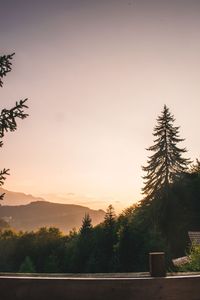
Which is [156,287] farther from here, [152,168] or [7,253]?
[7,253]

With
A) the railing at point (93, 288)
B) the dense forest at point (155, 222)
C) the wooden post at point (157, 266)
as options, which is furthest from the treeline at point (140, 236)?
the railing at point (93, 288)

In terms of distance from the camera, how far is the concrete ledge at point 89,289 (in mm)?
2723

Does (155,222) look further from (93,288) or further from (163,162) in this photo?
(93,288)

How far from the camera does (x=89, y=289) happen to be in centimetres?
273

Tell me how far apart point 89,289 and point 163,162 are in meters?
41.1

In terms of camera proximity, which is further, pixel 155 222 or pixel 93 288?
pixel 155 222

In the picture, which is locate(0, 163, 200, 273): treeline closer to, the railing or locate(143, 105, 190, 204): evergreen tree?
locate(143, 105, 190, 204): evergreen tree

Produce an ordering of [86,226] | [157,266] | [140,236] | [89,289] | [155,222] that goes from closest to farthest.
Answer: [89,289]
[157,266]
[140,236]
[155,222]
[86,226]

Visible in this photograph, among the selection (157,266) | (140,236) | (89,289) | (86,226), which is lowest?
(89,289)

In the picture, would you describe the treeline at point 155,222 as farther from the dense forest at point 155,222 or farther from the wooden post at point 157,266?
the wooden post at point 157,266

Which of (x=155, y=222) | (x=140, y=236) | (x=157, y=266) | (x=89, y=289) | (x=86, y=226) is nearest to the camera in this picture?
(x=89, y=289)

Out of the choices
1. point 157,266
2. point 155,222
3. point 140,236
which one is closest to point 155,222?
point 155,222

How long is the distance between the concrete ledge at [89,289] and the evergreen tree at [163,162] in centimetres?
3952

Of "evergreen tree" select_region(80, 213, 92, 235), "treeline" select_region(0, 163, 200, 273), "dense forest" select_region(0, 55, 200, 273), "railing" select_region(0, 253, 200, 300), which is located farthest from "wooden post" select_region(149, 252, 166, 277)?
"evergreen tree" select_region(80, 213, 92, 235)
